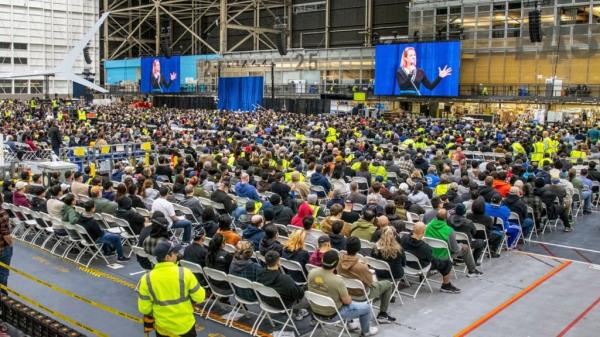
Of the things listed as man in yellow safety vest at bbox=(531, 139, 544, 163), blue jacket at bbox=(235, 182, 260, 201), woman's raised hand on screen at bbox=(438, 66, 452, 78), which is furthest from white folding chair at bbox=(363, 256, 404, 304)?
woman's raised hand on screen at bbox=(438, 66, 452, 78)

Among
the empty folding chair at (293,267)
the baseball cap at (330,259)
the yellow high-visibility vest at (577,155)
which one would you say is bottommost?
the empty folding chair at (293,267)

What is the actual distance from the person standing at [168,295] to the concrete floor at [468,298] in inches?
67.3

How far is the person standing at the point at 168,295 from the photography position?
535 centimetres

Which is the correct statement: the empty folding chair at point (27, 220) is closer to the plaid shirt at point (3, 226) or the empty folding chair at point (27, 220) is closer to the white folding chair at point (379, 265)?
the plaid shirt at point (3, 226)

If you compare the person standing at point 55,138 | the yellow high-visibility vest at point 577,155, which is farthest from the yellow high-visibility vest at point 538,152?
the person standing at point 55,138

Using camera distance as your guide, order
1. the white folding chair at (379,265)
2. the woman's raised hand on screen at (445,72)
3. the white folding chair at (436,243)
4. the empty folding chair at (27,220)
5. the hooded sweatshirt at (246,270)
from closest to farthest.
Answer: the hooded sweatshirt at (246,270) < the white folding chair at (379,265) < the white folding chair at (436,243) < the empty folding chair at (27,220) < the woman's raised hand on screen at (445,72)

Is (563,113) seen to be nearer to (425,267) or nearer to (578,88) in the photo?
(578,88)

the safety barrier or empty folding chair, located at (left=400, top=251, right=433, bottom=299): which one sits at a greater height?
the safety barrier

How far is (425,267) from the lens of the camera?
8039 millimetres

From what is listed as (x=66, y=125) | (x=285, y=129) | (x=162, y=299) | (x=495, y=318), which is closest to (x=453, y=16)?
(x=285, y=129)

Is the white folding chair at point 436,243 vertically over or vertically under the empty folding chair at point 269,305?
over

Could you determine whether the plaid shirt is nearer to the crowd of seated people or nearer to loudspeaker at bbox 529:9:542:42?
the crowd of seated people

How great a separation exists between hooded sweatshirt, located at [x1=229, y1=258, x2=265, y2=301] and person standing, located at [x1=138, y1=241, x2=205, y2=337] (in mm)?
1542

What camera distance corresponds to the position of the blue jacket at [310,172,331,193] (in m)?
13.6
